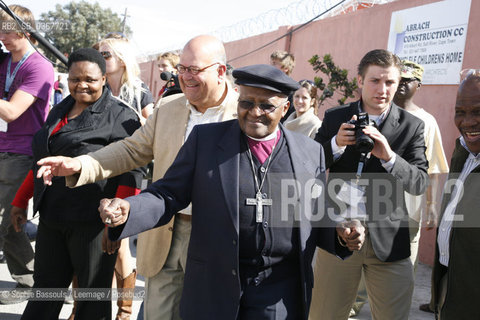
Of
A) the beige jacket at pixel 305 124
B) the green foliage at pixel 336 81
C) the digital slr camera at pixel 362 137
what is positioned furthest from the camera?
the green foliage at pixel 336 81

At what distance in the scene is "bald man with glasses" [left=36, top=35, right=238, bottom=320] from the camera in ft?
9.98

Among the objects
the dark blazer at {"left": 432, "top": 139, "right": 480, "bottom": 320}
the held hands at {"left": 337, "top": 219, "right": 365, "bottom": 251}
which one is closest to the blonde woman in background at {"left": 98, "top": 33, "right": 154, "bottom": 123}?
the held hands at {"left": 337, "top": 219, "right": 365, "bottom": 251}

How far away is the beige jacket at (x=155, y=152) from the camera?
301 cm

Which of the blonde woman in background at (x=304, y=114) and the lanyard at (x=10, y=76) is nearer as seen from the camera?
the lanyard at (x=10, y=76)

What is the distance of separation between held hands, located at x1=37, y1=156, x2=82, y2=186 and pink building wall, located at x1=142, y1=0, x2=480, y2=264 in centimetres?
499

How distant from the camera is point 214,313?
93.4 inches

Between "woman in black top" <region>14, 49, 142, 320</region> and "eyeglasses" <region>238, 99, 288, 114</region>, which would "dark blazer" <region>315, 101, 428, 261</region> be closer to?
"eyeglasses" <region>238, 99, 288, 114</region>

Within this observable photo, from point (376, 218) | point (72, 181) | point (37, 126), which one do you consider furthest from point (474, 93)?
point (37, 126)

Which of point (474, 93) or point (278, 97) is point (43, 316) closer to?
point (278, 97)

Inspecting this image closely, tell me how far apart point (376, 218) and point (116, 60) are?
8.94 feet

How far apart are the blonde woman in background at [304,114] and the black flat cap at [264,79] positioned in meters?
2.94

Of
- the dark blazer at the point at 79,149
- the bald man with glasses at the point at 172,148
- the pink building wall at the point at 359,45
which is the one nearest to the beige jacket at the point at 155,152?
the bald man with glasses at the point at 172,148

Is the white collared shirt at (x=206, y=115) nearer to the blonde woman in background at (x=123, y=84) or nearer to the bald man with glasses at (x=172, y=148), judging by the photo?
the bald man with glasses at (x=172, y=148)

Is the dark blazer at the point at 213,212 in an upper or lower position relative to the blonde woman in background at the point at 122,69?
lower
